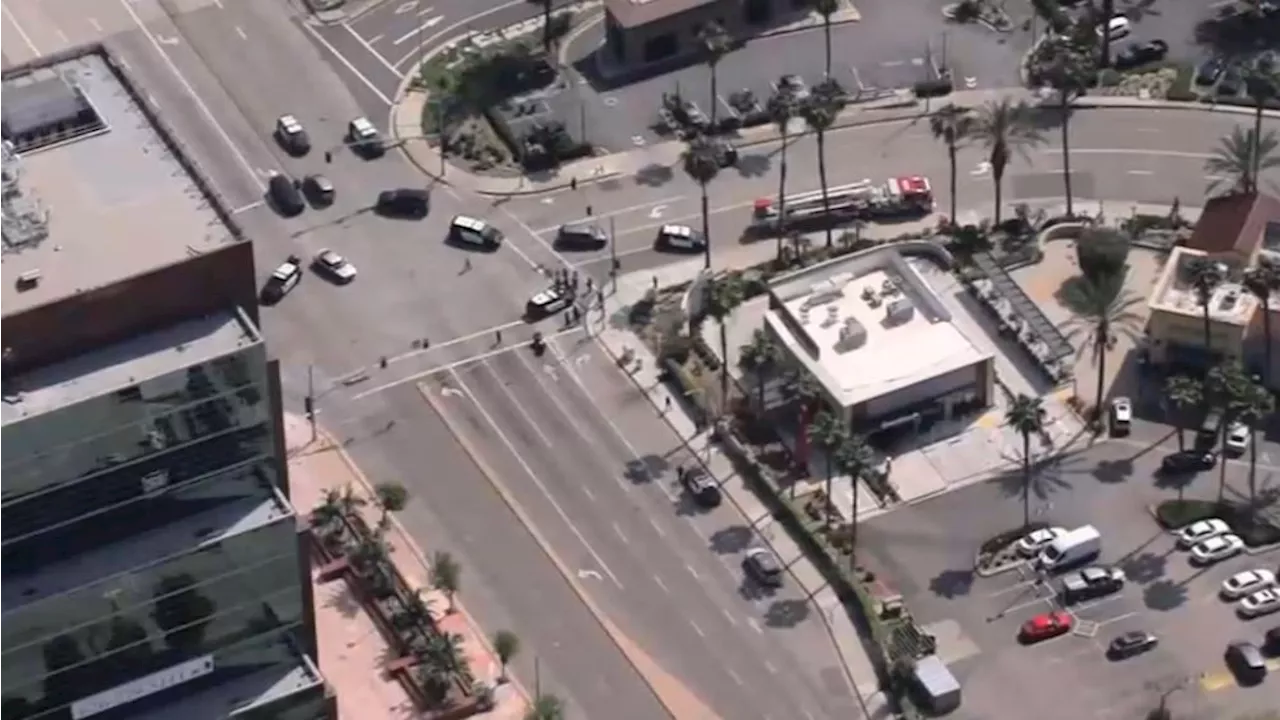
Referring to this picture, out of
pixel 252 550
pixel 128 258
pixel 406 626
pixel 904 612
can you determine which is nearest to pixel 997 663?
pixel 904 612

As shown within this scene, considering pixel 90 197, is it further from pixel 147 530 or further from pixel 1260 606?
pixel 1260 606

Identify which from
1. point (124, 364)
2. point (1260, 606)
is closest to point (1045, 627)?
point (1260, 606)

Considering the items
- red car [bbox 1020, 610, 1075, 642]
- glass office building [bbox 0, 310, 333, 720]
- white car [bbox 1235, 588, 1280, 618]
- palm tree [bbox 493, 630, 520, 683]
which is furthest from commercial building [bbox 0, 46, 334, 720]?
white car [bbox 1235, 588, 1280, 618]

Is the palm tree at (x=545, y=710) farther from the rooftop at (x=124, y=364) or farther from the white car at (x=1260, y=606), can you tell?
the white car at (x=1260, y=606)

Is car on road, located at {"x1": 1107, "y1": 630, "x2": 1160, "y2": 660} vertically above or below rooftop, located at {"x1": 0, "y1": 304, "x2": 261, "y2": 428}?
below

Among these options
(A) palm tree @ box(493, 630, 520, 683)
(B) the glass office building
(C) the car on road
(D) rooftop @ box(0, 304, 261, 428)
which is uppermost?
(D) rooftop @ box(0, 304, 261, 428)

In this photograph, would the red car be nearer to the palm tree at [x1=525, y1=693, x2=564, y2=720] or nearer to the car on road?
the car on road

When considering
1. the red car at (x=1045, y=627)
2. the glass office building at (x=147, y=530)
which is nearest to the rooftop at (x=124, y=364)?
the glass office building at (x=147, y=530)
